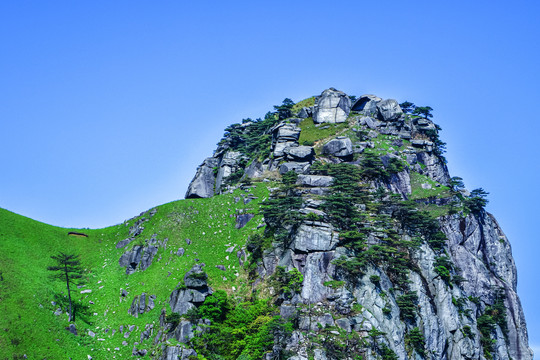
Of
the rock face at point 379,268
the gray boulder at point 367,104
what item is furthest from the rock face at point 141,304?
the gray boulder at point 367,104

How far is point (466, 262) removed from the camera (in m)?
82.2

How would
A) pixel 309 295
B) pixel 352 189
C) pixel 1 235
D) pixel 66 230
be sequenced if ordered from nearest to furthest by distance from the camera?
pixel 309 295
pixel 1 235
pixel 352 189
pixel 66 230

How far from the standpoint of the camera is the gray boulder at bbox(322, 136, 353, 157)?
98.5 metres

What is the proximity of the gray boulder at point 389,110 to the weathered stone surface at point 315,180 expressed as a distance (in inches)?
1609

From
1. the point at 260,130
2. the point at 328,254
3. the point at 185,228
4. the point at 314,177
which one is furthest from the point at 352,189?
the point at 260,130

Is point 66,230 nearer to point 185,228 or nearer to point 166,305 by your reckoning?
point 185,228

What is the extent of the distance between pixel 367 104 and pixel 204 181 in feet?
172

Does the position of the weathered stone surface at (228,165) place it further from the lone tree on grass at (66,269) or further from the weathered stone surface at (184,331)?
the weathered stone surface at (184,331)

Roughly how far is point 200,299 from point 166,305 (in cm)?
603

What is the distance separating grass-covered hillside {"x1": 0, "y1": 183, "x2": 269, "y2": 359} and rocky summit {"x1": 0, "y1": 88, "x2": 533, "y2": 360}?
0.89 ft

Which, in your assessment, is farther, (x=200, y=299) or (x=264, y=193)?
(x=264, y=193)

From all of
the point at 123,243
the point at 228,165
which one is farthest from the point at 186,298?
the point at 228,165

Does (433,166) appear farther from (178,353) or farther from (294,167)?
(178,353)

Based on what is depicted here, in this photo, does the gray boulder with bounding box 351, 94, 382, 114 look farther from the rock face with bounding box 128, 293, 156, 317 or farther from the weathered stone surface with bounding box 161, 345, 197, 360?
the weathered stone surface with bounding box 161, 345, 197, 360
